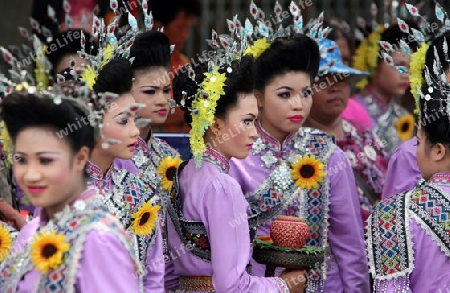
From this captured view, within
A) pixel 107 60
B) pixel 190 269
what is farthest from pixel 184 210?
pixel 107 60

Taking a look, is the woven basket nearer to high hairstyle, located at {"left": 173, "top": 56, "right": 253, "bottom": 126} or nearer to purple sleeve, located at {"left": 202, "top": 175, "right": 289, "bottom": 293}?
purple sleeve, located at {"left": 202, "top": 175, "right": 289, "bottom": 293}

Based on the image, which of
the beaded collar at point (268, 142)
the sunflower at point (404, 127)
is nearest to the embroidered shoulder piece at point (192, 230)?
the beaded collar at point (268, 142)

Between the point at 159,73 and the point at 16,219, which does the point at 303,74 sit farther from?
the point at 16,219

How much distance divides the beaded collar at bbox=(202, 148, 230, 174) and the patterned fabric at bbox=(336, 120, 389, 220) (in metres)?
1.50

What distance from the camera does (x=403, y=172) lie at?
4.60 metres

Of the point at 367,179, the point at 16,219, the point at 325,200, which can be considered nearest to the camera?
the point at 16,219

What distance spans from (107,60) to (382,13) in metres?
3.83

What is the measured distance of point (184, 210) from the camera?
380 centimetres

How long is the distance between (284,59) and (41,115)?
6.10 feet

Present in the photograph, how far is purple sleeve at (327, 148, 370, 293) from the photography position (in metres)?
4.50

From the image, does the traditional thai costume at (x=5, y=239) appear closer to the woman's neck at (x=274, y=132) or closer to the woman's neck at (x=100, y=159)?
the woman's neck at (x=100, y=159)

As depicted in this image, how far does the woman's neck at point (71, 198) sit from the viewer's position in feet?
9.56

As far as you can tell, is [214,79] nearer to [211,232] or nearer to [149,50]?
[211,232]

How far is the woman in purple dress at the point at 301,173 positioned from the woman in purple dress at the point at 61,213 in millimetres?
1559
